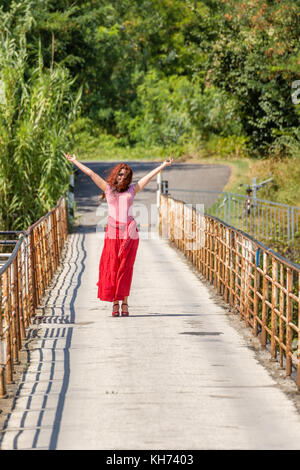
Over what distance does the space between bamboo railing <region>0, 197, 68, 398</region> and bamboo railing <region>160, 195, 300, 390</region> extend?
232 cm

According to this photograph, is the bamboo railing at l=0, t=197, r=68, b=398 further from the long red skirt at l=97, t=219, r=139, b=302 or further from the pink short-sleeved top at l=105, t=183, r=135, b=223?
the pink short-sleeved top at l=105, t=183, r=135, b=223

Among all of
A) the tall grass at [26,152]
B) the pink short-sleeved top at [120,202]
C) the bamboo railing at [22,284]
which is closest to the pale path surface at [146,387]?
the bamboo railing at [22,284]

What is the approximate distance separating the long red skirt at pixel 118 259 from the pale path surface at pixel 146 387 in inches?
14.9

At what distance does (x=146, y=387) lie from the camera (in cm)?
654

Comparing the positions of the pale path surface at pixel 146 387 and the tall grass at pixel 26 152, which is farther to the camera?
the tall grass at pixel 26 152

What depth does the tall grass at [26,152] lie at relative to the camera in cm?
1900

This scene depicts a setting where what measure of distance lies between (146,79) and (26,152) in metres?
41.7

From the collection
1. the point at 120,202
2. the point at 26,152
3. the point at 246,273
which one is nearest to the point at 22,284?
the point at 120,202

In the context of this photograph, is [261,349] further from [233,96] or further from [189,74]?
[189,74]

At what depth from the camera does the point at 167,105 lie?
52.6m

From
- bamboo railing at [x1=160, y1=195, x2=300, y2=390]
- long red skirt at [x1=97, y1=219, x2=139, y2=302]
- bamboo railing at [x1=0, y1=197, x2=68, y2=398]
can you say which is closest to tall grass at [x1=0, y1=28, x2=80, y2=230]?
bamboo railing at [x1=160, y1=195, x2=300, y2=390]

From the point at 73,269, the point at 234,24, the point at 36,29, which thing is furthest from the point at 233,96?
the point at 73,269

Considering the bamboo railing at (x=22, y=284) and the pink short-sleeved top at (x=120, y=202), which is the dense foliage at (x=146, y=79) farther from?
the pink short-sleeved top at (x=120, y=202)

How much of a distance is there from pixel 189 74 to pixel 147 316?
53.6m
